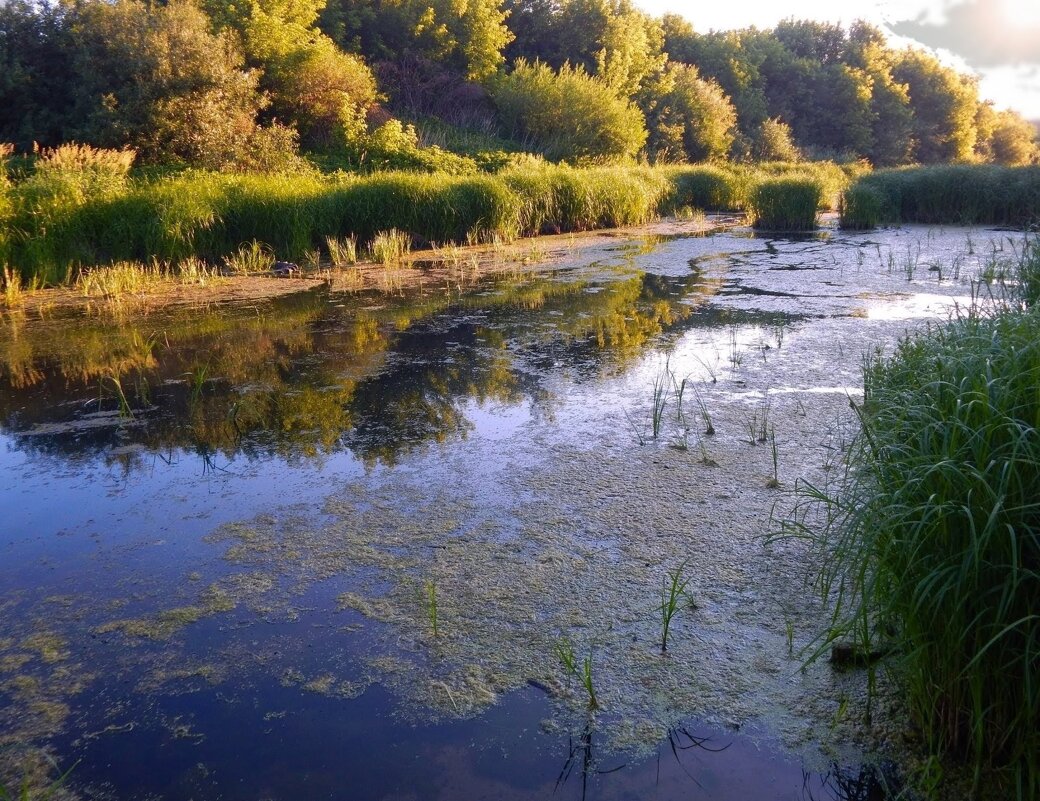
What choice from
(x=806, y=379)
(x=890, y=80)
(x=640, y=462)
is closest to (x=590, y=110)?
(x=806, y=379)

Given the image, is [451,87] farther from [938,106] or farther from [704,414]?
[938,106]

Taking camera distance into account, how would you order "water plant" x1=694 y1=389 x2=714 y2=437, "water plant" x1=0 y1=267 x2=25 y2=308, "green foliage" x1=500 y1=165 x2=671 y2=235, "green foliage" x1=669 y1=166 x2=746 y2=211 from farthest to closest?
"green foliage" x1=669 y1=166 x2=746 y2=211 → "green foliage" x1=500 y1=165 x2=671 y2=235 → "water plant" x1=0 y1=267 x2=25 y2=308 → "water plant" x1=694 y1=389 x2=714 y2=437

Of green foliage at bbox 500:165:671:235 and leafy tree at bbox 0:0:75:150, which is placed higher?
leafy tree at bbox 0:0:75:150

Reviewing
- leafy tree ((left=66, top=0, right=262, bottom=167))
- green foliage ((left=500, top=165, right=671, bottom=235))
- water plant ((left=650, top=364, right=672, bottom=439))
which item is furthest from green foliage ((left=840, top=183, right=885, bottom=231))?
leafy tree ((left=66, top=0, right=262, bottom=167))

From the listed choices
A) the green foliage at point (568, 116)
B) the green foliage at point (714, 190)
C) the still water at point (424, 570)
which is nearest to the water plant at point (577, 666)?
the still water at point (424, 570)

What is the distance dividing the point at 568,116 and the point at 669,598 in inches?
732

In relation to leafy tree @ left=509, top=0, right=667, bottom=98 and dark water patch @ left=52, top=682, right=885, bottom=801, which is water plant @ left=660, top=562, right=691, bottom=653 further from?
leafy tree @ left=509, top=0, right=667, bottom=98

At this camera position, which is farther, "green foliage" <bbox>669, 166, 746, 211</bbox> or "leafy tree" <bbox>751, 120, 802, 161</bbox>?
"leafy tree" <bbox>751, 120, 802, 161</bbox>

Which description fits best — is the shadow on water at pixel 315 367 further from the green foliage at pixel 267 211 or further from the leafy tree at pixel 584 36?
the leafy tree at pixel 584 36

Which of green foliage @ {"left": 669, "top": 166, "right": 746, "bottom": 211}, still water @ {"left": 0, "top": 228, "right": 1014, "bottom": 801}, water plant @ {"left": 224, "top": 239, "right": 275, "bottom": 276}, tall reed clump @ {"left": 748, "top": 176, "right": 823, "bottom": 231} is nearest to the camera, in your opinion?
still water @ {"left": 0, "top": 228, "right": 1014, "bottom": 801}

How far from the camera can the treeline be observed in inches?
507

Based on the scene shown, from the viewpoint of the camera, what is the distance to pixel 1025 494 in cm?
166

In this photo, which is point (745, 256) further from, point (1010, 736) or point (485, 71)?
point (485, 71)

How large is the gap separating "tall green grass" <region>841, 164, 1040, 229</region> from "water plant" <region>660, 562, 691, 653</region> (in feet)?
34.0
